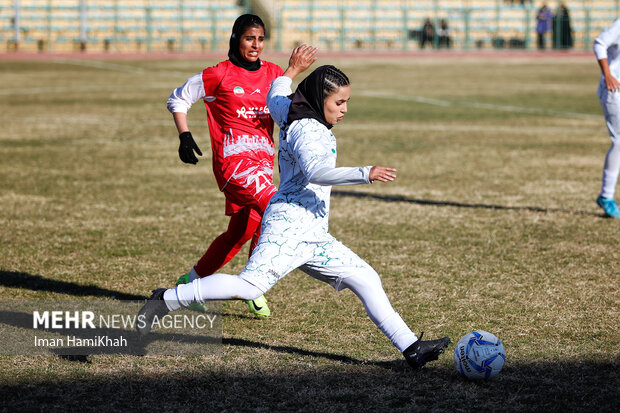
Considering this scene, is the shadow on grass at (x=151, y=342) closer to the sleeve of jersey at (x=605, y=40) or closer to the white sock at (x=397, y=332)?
the white sock at (x=397, y=332)

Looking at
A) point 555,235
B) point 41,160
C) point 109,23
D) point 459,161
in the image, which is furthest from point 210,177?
point 109,23

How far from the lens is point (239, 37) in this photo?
18.7ft

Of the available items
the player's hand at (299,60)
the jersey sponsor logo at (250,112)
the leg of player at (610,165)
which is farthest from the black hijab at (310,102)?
the leg of player at (610,165)

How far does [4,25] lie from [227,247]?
1733 inches

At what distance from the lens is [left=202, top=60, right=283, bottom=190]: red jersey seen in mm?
5695

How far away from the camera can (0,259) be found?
727cm

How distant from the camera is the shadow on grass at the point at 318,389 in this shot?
420 cm

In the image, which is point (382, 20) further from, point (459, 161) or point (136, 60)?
point (459, 161)

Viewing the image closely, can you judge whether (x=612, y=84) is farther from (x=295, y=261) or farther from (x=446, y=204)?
(x=295, y=261)

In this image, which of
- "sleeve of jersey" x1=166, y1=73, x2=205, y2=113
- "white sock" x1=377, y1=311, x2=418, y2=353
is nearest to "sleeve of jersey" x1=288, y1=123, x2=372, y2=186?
"white sock" x1=377, y1=311, x2=418, y2=353

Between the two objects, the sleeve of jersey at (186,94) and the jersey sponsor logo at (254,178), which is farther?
the sleeve of jersey at (186,94)

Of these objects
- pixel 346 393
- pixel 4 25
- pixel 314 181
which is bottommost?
pixel 346 393

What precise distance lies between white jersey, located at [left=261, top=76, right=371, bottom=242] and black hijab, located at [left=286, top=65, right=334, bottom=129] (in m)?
0.04

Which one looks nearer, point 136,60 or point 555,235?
point 555,235
